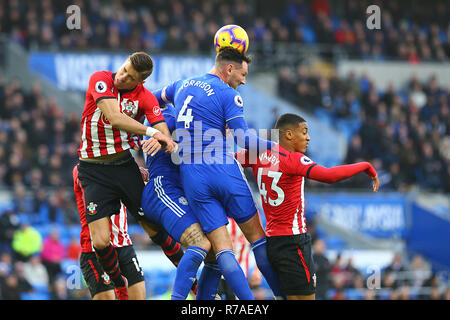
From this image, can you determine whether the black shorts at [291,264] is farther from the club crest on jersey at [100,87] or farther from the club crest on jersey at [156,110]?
the club crest on jersey at [100,87]

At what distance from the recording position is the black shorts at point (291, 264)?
6848 millimetres

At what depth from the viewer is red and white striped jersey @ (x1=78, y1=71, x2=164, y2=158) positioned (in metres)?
6.95

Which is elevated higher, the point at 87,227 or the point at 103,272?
the point at 87,227

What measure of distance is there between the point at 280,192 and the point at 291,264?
0.70 meters

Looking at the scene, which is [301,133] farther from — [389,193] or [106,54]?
[106,54]

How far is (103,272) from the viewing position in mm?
7824

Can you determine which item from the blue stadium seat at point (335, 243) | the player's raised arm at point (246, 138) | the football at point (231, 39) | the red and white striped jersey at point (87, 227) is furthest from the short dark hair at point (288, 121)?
the blue stadium seat at point (335, 243)

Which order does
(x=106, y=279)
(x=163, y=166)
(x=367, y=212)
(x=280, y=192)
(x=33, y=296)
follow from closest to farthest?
(x=280, y=192)
(x=163, y=166)
(x=106, y=279)
(x=33, y=296)
(x=367, y=212)

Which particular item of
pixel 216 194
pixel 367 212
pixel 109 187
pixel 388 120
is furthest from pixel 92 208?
pixel 388 120

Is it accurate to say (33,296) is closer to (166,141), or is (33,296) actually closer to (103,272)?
(103,272)

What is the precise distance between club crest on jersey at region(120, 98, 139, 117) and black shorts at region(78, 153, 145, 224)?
51cm

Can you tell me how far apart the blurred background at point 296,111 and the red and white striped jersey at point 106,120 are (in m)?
5.89

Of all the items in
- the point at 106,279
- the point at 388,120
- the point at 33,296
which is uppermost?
the point at 388,120

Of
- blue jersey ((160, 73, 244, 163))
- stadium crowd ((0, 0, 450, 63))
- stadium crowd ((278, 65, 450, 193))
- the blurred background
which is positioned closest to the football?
blue jersey ((160, 73, 244, 163))
